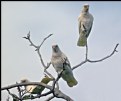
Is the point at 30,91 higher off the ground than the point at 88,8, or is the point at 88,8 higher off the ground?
the point at 88,8

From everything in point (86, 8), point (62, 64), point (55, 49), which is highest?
point (86, 8)

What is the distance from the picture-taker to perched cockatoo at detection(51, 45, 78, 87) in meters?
3.49

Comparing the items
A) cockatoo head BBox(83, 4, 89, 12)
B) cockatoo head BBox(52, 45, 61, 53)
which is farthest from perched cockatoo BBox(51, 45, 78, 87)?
cockatoo head BBox(83, 4, 89, 12)

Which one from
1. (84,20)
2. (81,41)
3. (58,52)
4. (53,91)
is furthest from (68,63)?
(84,20)

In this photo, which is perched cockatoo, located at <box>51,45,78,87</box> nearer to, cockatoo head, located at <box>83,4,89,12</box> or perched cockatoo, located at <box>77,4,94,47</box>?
perched cockatoo, located at <box>77,4,94,47</box>

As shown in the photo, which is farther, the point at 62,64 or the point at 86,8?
the point at 86,8

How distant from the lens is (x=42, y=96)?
3248mm

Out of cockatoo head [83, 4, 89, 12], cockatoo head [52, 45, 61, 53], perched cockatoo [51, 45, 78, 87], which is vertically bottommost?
A: perched cockatoo [51, 45, 78, 87]

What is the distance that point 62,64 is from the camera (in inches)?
140

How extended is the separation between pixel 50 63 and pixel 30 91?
453 mm

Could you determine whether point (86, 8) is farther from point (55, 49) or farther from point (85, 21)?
point (55, 49)

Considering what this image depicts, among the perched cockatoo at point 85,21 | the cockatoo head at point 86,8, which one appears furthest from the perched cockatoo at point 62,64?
the cockatoo head at point 86,8

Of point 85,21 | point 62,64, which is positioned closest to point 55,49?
point 62,64

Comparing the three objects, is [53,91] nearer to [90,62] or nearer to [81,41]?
[90,62]
